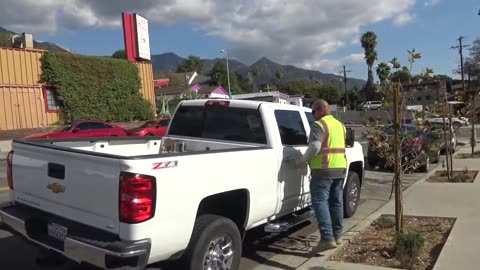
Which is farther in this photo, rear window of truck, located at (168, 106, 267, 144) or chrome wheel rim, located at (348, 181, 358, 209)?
chrome wheel rim, located at (348, 181, 358, 209)

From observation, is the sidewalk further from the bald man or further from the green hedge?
the green hedge

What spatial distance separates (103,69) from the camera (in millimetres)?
30734

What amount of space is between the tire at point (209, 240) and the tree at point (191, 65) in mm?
113223

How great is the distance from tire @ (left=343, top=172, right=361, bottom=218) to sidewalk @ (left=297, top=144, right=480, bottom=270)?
0.35 m

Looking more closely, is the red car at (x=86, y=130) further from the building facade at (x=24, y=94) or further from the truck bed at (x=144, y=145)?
the truck bed at (x=144, y=145)

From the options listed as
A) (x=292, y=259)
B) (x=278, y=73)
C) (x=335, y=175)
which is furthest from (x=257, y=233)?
(x=278, y=73)

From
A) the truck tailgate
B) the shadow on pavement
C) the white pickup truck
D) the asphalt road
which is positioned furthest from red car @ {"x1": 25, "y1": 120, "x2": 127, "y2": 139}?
the truck tailgate

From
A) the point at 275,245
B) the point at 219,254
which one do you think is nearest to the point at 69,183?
the point at 219,254

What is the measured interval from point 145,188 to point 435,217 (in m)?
5.60

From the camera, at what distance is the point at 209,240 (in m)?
4.67

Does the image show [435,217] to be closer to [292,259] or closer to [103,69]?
[292,259]

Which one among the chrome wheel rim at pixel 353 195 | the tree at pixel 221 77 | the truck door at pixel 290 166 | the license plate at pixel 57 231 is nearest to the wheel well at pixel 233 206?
the truck door at pixel 290 166

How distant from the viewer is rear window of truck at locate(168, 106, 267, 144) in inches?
241

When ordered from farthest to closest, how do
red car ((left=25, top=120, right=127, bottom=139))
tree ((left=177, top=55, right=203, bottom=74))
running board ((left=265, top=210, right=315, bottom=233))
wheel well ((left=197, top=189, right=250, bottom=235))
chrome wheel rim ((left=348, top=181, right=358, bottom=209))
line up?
1. tree ((left=177, top=55, right=203, bottom=74))
2. red car ((left=25, top=120, right=127, bottom=139))
3. chrome wheel rim ((left=348, top=181, right=358, bottom=209))
4. running board ((left=265, top=210, right=315, bottom=233))
5. wheel well ((left=197, top=189, right=250, bottom=235))
